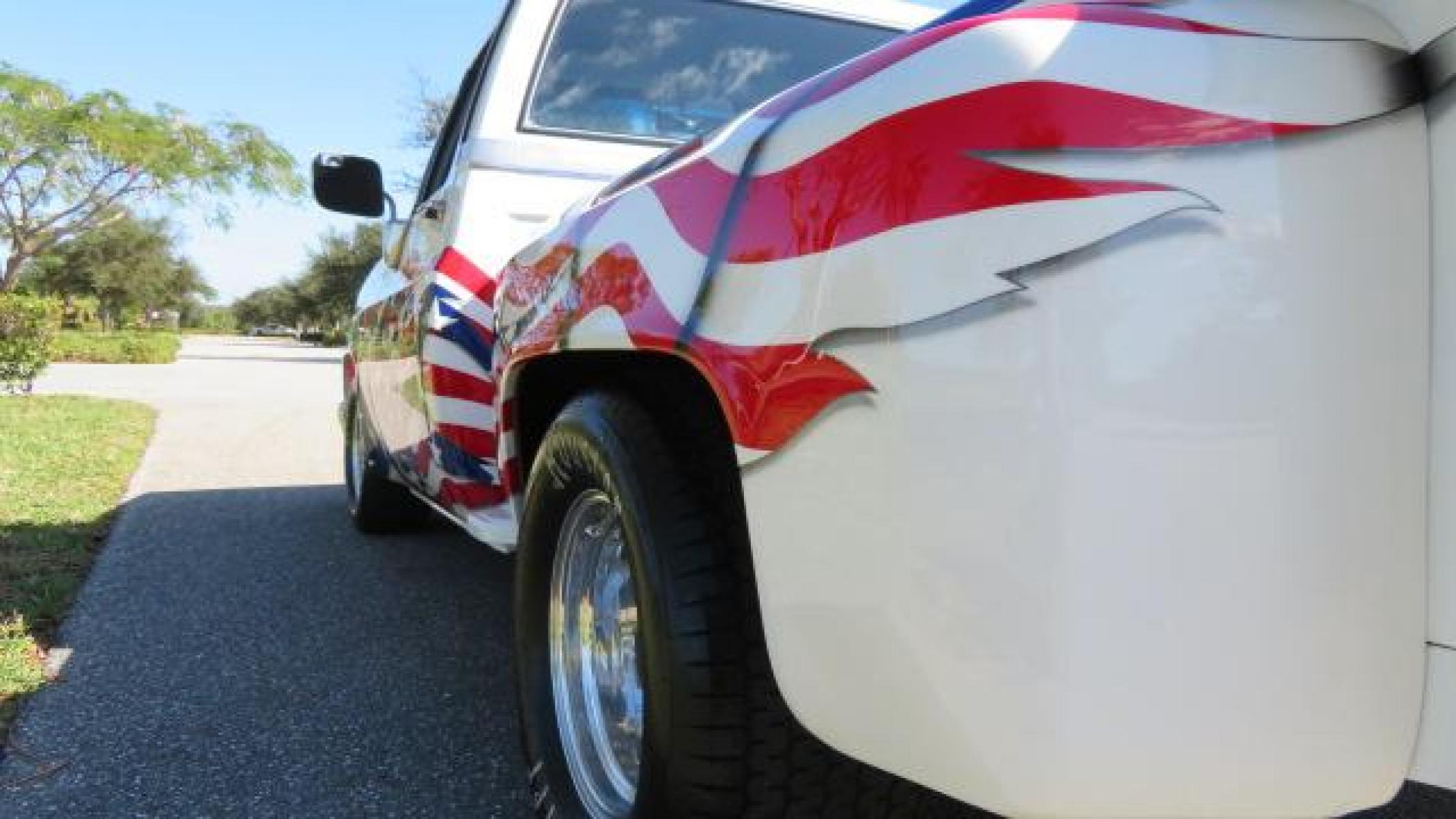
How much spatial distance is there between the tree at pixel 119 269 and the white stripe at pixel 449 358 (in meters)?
55.9

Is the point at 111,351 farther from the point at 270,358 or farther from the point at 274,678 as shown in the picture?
the point at 274,678

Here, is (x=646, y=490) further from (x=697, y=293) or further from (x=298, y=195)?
(x=298, y=195)

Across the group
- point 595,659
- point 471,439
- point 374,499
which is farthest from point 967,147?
point 374,499

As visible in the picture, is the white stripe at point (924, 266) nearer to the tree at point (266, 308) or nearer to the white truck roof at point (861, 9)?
the white truck roof at point (861, 9)

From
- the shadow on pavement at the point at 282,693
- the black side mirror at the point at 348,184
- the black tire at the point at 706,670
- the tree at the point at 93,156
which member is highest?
the tree at the point at 93,156

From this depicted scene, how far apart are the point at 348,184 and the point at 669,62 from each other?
141 centimetres

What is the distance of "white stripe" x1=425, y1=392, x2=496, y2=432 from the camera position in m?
2.77

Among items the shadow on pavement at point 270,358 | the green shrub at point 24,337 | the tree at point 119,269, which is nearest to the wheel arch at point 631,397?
the green shrub at point 24,337

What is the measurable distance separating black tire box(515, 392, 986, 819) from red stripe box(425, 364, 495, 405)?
1131mm

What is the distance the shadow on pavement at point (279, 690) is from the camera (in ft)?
8.08

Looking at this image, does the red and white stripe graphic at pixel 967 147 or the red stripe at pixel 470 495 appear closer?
the red and white stripe graphic at pixel 967 147

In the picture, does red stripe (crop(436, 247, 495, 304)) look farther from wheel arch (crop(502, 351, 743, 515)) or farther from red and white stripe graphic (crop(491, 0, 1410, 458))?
red and white stripe graphic (crop(491, 0, 1410, 458))

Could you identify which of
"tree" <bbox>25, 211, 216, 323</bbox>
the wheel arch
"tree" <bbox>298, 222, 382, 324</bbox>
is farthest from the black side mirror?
"tree" <bbox>25, 211, 216, 323</bbox>

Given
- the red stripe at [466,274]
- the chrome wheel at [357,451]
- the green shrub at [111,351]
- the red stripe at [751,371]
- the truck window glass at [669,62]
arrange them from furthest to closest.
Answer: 1. the green shrub at [111,351]
2. the chrome wheel at [357,451]
3. the truck window glass at [669,62]
4. the red stripe at [466,274]
5. the red stripe at [751,371]
